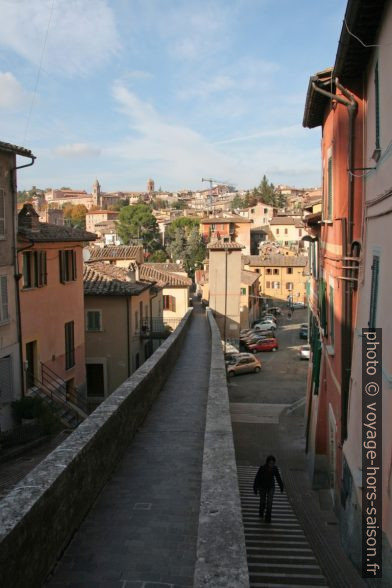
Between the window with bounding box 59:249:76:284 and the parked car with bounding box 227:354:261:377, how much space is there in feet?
55.6

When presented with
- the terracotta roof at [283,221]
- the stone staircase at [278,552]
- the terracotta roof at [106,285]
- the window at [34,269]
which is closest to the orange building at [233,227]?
the terracotta roof at [283,221]

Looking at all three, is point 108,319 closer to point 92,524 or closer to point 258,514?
point 258,514

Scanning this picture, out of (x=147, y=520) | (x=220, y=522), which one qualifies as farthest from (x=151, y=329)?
(x=220, y=522)

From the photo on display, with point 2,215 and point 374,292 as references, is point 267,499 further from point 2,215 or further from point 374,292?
point 2,215

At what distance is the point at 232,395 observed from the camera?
100ft

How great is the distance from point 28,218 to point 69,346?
5.68 meters

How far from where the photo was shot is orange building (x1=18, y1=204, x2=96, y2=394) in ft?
56.7

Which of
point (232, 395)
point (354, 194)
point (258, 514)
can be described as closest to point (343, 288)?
point (354, 194)

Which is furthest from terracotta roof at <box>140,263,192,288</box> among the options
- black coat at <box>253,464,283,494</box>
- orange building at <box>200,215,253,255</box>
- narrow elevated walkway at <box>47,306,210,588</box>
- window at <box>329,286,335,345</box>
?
orange building at <box>200,215,253,255</box>

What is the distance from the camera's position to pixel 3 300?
15531 mm

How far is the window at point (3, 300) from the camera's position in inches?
607

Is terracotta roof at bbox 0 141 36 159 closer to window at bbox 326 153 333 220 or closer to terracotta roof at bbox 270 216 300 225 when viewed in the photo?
window at bbox 326 153 333 220

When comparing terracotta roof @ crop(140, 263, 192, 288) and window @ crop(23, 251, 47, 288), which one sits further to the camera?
terracotta roof @ crop(140, 263, 192, 288)

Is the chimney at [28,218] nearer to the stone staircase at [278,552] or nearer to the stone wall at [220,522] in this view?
the stone staircase at [278,552]
